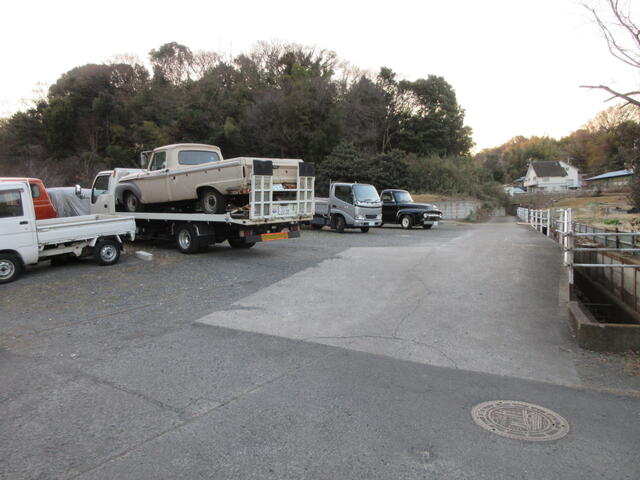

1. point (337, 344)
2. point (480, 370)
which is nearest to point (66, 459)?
point (337, 344)

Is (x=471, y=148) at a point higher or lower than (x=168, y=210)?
higher

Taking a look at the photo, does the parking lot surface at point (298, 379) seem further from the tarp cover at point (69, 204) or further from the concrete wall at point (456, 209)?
the concrete wall at point (456, 209)

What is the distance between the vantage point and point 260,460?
3045 mm

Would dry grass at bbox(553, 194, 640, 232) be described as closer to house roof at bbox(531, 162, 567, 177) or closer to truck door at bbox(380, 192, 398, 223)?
truck door at bbox(380, 192, 398, 223)

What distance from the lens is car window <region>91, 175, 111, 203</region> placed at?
1412cm

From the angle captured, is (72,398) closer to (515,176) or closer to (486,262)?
(486,262)

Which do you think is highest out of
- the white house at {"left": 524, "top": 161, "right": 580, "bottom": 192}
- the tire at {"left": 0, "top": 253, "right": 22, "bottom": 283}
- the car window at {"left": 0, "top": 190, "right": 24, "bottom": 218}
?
the white house at {"left": 524, "top": 161, "right": 580, "bottom": 192}

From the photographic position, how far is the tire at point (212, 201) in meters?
10.9

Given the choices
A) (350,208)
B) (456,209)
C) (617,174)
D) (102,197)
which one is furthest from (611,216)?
(617,174)

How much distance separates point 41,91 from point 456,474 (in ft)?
174

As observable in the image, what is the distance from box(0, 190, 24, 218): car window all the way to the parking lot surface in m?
1.43

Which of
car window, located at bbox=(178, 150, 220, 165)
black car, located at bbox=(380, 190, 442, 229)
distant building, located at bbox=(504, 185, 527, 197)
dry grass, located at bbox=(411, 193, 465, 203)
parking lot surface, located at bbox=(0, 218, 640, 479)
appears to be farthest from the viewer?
distant building, located at bbox=(504, 185, 527, 197)

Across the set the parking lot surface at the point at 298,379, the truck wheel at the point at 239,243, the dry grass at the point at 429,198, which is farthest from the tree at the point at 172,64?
the parking lot surface at the point at 298,379

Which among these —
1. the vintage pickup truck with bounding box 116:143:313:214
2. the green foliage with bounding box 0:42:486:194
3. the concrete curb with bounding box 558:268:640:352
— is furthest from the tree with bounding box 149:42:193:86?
the concrete curb with bounding box 558:268:640:352
